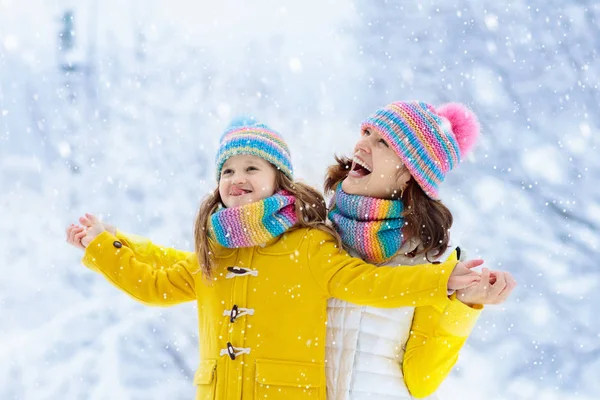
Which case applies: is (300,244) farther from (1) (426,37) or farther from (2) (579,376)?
(2) (579,376)

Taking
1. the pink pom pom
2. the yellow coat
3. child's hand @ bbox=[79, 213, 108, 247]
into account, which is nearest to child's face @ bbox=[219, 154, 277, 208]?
the yellow coat

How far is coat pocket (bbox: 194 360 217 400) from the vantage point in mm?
1944

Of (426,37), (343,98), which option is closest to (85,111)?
(343,98)

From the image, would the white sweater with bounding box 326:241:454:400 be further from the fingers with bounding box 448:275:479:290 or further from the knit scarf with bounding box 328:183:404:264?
the fingers with bounding box 448:275:479:290

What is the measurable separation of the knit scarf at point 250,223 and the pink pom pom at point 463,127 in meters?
0.49

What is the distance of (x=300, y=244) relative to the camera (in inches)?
78.4

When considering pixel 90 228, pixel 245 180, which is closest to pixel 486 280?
pixel 245 180

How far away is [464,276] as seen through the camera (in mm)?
1795

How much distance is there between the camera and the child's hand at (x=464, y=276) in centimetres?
177

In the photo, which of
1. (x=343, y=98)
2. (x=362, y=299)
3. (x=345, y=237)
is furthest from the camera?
(x=343, y=98)

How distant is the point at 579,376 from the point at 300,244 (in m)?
2.27

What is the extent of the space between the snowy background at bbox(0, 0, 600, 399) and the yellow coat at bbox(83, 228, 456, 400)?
1.61 m

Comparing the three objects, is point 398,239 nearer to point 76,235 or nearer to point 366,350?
point 366,350

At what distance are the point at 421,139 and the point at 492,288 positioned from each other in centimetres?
46
